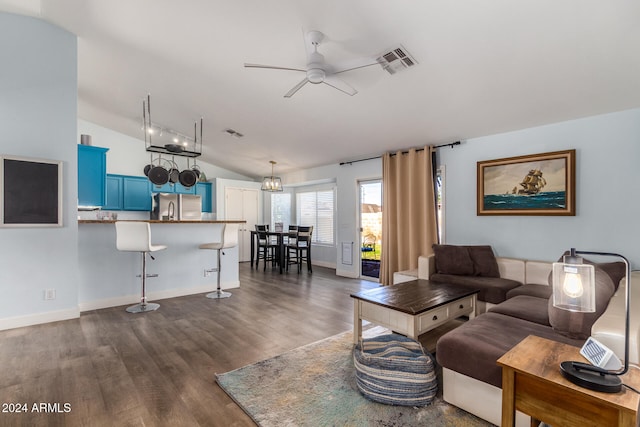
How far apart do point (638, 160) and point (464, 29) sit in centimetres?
238

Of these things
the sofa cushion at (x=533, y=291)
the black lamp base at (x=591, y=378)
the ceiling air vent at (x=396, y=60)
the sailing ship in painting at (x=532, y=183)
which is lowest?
the sofa cushion at (x=533, y=291)

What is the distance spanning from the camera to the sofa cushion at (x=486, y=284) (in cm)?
319

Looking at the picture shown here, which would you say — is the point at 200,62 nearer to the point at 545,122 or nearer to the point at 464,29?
the point at 464,29

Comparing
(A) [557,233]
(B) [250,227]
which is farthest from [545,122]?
(B) [250,227]

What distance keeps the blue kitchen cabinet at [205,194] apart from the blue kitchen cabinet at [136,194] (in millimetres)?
1103

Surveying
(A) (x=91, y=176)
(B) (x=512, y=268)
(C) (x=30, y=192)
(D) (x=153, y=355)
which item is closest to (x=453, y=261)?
(B) (x=512, y=268)

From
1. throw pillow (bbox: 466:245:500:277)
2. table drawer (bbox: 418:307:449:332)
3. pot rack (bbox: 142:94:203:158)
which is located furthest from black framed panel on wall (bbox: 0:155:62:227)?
throw pillow (bbox: 466:245:500:277)

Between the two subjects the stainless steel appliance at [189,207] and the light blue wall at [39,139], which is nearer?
the light blue wall at [39,139]

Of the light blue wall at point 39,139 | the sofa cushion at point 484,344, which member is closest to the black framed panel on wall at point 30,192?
the light blue wall at point 39,139

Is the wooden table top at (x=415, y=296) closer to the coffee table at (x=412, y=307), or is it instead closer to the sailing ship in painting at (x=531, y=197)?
the coffee table at (x=412, y=307)

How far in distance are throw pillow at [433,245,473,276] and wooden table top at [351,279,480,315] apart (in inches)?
23.9

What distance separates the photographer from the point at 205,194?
7.68m

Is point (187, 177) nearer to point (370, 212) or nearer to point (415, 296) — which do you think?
point (370, 212)

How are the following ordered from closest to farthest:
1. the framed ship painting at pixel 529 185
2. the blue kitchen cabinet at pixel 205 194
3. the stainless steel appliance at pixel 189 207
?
the framed ship painting at pixel 529 185 < the stainless steel appliance at pixel 189 207 < the blue kitchen cabinet at pixel 205 194
